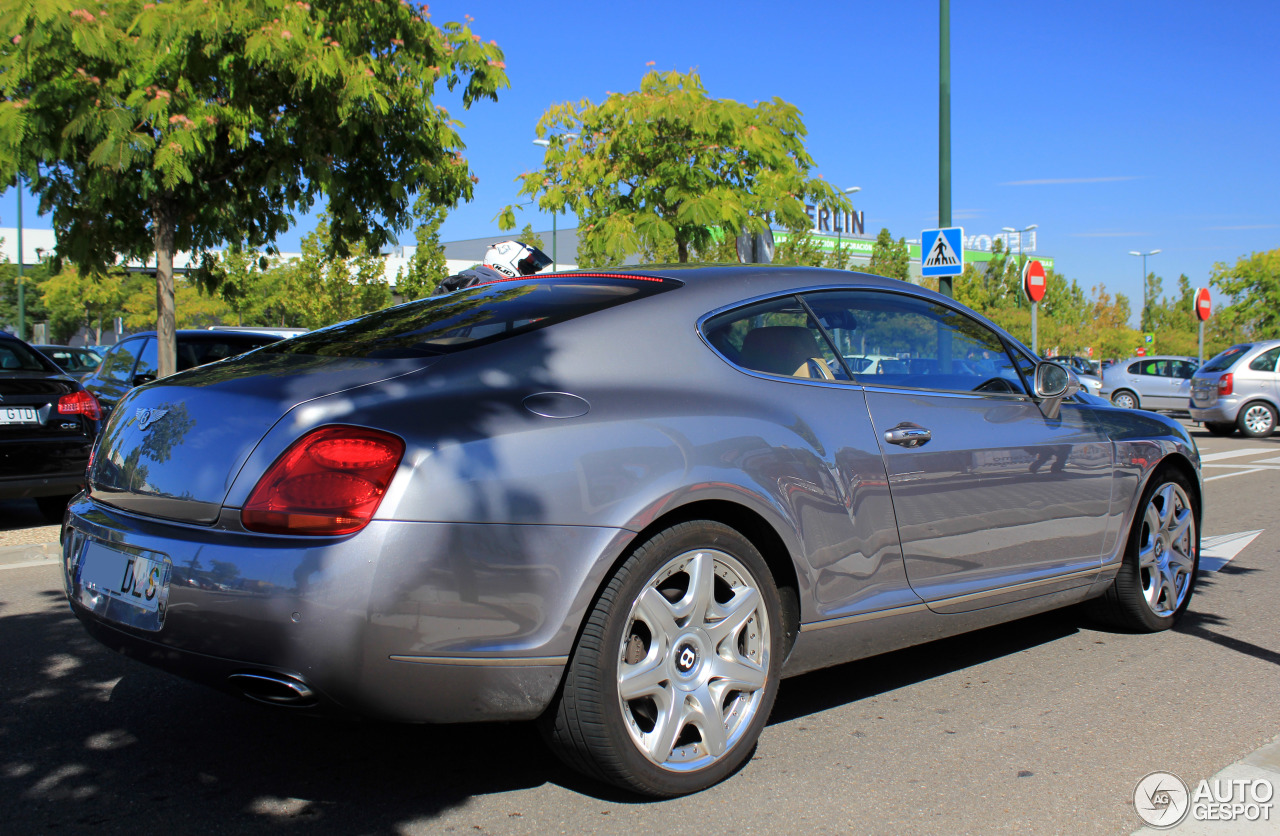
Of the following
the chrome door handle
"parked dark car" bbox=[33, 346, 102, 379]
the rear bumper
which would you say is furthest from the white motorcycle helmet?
"parked dark car" bbox=[33, 346, 102, 379]

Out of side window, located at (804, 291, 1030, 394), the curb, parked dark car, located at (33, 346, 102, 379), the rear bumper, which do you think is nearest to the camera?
the rear bumper

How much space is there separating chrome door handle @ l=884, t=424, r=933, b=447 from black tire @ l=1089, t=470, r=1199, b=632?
1571 mm

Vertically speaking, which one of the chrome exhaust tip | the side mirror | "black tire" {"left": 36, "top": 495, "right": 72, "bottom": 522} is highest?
the side mirror

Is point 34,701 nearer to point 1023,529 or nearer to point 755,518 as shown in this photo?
point 755,518

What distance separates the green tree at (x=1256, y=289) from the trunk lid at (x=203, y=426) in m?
45.6

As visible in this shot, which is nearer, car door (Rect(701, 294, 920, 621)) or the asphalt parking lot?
the asphalt parking lot

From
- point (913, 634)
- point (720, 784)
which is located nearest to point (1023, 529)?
point (913, 634)

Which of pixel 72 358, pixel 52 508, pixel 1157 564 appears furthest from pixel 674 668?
pixel 72 358

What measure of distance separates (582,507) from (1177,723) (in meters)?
2.34

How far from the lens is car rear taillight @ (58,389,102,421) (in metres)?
7.36

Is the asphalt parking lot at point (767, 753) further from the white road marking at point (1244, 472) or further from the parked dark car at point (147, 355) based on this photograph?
the white road marking at point (1244, 472)

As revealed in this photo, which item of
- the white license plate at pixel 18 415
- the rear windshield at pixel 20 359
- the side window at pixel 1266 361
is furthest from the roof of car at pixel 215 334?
the side window at pixel 1266 361

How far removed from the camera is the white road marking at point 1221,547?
6.60 metres

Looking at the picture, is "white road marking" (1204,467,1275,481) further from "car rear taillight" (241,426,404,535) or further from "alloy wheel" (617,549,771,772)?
"car rear taillight" (241,426,404,535)
